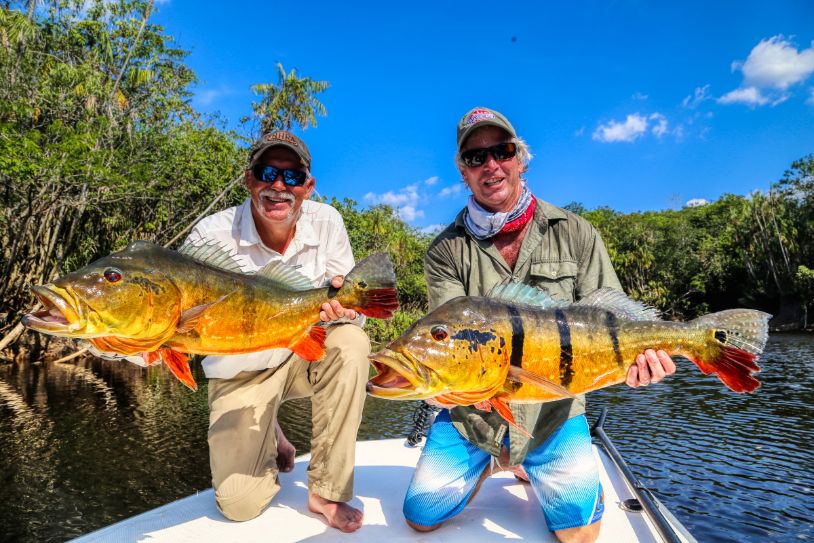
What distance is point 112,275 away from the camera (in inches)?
104

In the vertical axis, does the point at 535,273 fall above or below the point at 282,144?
below

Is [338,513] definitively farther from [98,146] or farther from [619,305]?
[98,146]

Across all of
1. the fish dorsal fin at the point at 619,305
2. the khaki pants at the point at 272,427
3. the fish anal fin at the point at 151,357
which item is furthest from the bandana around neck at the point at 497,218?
the fish anal fin at the point at 151,357

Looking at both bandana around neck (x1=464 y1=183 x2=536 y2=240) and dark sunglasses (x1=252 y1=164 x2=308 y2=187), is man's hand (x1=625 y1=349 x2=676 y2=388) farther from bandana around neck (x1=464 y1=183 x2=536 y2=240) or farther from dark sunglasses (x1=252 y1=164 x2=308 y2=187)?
dark sunglasses (x1=252 y1=164 x2=308 y2=187)

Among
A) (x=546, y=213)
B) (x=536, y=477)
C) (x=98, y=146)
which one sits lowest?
(x=536, y=477)

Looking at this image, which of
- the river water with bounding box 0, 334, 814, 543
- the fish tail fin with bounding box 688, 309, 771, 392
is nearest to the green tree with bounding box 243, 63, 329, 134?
the river water with bounding box 0, 334, 814, 543

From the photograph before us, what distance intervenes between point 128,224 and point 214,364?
76.7 ft

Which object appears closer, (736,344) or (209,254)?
(736,344)

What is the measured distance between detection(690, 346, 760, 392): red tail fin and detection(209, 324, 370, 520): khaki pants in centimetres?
250

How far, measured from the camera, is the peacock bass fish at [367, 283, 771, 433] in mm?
2408

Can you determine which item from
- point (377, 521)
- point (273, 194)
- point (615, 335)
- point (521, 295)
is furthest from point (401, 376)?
point (273, 194)

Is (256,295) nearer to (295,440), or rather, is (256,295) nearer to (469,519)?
(469,519)

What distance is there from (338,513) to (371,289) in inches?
71.4

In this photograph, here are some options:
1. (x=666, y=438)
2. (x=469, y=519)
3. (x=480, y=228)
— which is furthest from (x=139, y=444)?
(x=666, y=438)
